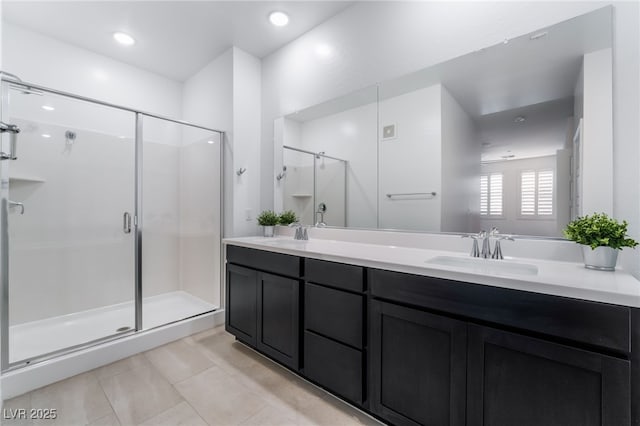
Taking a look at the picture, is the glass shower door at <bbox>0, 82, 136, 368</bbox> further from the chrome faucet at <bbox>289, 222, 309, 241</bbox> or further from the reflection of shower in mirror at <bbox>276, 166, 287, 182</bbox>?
the chrome faucet at <bbox>289, 222, 309, 241</bbox>

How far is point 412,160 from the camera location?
1.86 meters

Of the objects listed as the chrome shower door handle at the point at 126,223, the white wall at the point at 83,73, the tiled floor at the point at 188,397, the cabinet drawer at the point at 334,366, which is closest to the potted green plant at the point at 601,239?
the cabinet drawer at the point at 334,366

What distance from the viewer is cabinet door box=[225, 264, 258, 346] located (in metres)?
2.02

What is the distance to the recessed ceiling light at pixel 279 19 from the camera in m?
2.27

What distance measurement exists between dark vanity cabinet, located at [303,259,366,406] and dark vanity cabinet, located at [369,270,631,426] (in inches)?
3.2

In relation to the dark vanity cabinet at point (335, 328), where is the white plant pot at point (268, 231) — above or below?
above

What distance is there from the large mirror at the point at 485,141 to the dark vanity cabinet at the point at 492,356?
0.65m

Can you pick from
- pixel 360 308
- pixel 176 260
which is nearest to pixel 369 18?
pixel 360 308

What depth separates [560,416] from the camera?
91 centimetres

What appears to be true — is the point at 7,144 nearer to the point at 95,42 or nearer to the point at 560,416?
the point at 95,42

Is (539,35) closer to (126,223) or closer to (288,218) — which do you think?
(288,218)

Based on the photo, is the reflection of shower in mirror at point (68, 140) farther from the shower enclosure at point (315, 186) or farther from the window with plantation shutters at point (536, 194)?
the window with plantation shutters at point (536, 194)

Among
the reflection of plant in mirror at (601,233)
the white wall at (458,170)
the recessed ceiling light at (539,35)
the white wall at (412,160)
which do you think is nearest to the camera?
the reflection of plant in mirror at (601,233)

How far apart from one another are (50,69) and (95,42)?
0.47 meters
